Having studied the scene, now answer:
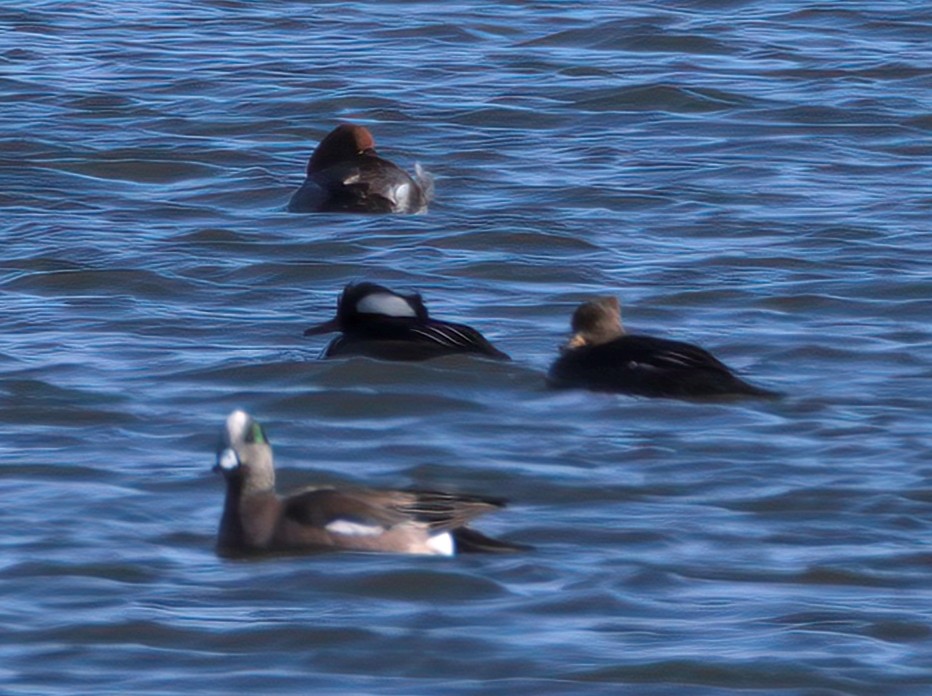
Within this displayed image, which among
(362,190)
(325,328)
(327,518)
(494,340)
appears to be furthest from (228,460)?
(362,190)

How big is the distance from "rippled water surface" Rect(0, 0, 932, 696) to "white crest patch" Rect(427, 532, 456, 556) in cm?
6

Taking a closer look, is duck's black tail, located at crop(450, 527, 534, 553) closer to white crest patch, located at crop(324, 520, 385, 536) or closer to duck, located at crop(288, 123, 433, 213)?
white crest patch, located at crop(324, 520, 385, 536)

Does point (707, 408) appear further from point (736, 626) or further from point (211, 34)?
point (211, 34)

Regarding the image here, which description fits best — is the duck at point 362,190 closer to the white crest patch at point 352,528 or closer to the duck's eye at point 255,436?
the duck's eye at point 255,436

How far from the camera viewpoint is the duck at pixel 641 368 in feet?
31.3

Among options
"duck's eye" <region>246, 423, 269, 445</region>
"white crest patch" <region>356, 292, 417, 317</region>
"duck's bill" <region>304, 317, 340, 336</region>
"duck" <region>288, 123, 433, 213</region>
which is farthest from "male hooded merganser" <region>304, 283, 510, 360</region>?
"duck" <region>288, 123, 433, 213</region>

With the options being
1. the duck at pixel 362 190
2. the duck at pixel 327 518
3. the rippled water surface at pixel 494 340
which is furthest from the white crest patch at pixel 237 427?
the duck at pixel 362 190

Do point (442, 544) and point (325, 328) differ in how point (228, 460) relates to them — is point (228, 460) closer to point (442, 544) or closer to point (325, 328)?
point (442, 544)

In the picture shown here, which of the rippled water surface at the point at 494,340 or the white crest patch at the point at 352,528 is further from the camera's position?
the white crest patch at the point at 352,528

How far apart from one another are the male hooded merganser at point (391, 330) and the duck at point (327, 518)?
2308 millimetres

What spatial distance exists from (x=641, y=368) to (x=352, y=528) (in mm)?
2190

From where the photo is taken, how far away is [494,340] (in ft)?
35.1

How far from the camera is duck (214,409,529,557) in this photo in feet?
25.3

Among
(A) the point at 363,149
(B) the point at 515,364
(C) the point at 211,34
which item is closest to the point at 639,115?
(A) the point at 363,149
